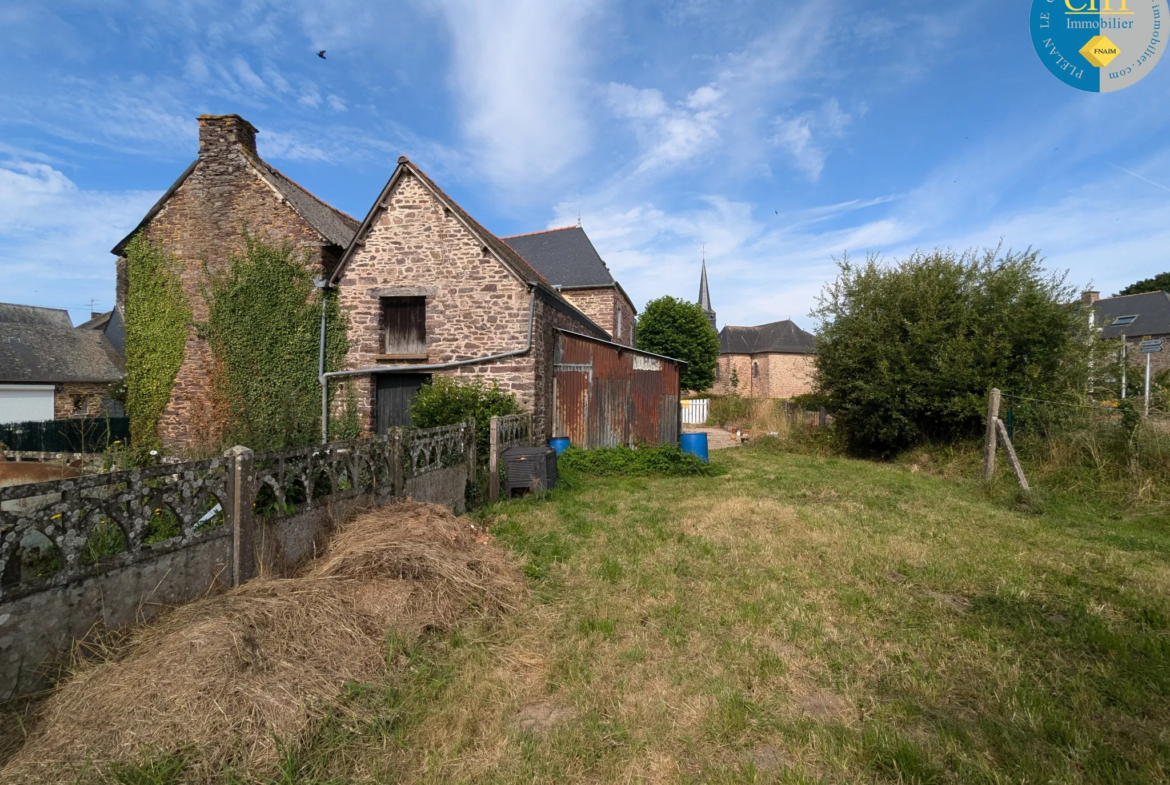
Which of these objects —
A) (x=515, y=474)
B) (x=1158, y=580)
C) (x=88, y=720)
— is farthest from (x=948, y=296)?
(x=88, y=720)

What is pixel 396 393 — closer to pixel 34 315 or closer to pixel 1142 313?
pixel 34 315

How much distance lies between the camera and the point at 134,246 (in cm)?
1279

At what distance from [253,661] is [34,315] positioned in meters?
44.7

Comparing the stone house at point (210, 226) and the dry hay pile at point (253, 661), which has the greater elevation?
the stone house at point (210, 226)

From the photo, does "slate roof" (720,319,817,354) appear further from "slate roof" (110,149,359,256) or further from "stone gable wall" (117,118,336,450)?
"stone gable wall" (117,118,336,450)

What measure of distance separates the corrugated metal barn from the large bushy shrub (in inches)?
65.1

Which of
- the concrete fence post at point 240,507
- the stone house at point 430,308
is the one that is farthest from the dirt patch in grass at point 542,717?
the stone house at point 430,308

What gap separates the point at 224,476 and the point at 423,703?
6.55 ft

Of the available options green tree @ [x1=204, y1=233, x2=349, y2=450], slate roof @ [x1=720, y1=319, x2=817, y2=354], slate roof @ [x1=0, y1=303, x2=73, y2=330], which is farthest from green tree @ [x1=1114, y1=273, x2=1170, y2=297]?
slate roof @ [x1=0, y1=303, x2=73, y2=330]

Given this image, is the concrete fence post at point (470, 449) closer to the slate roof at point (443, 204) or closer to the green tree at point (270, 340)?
the slate roof at point (443, 204)

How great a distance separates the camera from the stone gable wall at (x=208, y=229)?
12312mm

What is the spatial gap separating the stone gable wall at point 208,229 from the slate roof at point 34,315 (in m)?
28.0

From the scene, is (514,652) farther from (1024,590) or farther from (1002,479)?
(1002,479)

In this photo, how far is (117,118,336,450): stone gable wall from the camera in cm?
1231
